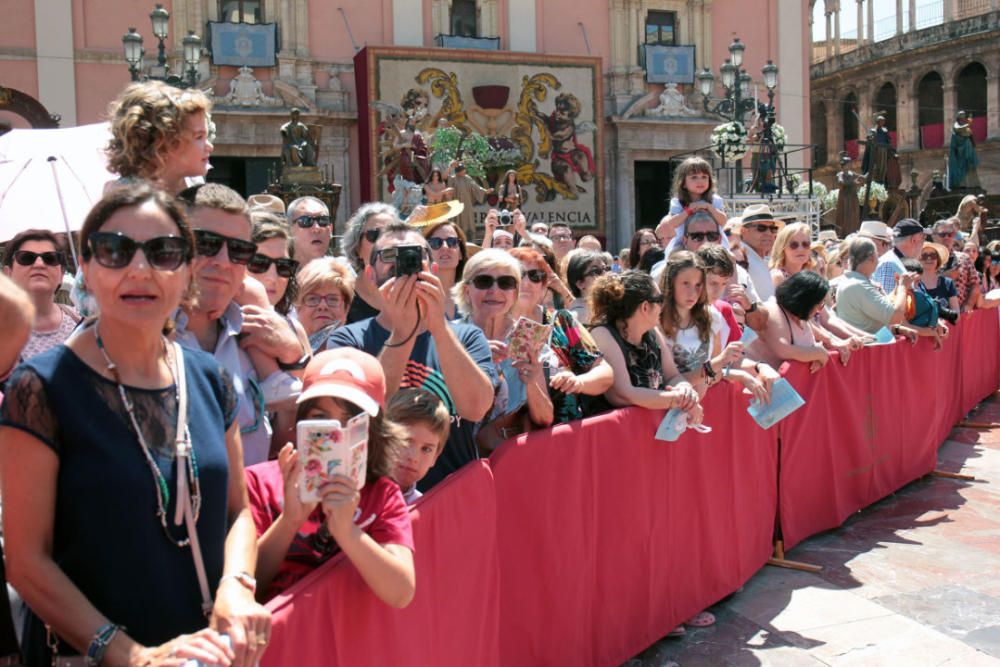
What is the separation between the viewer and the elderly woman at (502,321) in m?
3.86

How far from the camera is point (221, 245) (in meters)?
2.78

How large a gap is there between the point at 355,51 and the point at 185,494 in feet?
78.0

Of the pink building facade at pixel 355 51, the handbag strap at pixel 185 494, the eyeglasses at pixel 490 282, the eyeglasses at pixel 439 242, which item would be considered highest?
the pink building facade at pixel 355 51

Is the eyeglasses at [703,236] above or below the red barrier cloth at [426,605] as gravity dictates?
above

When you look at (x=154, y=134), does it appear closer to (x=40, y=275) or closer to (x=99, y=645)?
(x=40, y=275)

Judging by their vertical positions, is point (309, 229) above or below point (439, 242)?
above

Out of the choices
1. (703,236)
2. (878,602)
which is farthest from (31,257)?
(878,602)

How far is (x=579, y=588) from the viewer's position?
12.9 feet

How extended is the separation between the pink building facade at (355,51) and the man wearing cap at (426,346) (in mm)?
18302

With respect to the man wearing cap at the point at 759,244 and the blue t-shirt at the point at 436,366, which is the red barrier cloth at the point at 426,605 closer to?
the blue t-shirt at the point at 436,366

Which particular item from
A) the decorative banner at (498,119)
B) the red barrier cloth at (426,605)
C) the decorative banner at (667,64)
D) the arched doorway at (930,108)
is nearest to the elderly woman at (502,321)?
the red barrier cloth at (426,605)

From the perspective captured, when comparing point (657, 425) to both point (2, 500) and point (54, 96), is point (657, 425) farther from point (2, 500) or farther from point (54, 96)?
point (54, 96)

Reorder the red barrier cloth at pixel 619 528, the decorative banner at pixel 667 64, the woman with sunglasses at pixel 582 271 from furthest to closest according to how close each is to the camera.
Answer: the decorative banner at pixel 667 64, the woman with sunglasses at pixel 582 271, the red barrier cloth at pixel 619 528

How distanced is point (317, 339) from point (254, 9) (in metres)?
21.9
